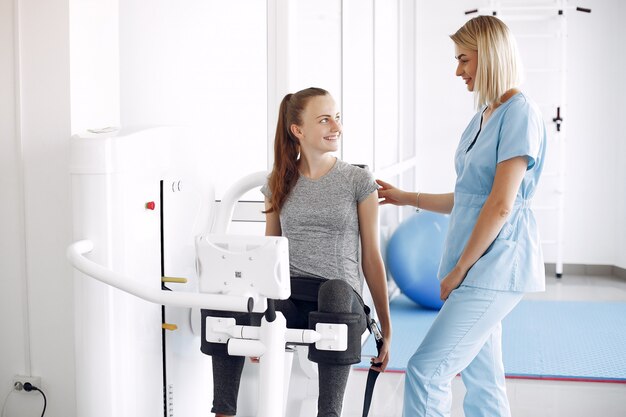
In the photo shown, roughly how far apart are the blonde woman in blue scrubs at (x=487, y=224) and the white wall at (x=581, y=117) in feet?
15.2

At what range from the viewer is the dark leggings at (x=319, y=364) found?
2.31 m

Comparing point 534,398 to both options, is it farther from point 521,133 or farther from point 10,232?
point 10,232

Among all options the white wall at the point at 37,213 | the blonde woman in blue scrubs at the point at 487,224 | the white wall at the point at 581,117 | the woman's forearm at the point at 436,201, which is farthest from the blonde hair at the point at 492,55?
the white wall at the point at 581,117

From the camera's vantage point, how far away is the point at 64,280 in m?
2.81

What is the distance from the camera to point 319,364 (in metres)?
2.34

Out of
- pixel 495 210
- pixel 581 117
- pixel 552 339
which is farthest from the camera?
pixel 581 117

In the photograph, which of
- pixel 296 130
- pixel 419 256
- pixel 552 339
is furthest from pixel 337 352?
pixel 419 256

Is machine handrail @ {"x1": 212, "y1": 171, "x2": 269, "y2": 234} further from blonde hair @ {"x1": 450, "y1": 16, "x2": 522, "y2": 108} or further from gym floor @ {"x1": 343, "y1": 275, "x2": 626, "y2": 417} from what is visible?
gym floor @ {"x1": 343, "y1": 275, "x2": 626, "y2": 417}

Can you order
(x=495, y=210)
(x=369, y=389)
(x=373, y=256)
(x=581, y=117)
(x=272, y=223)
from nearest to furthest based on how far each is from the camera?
(x=495, y=210) < (x=369, y=389) < (x=373, y=256) < (x=272, y=223) < (x=581, y=117)

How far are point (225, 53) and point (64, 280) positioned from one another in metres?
1.13

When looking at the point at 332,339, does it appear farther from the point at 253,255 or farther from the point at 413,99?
the point at 413,99

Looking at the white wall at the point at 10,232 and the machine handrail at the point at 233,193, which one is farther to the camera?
the white wall at the point at 10,232

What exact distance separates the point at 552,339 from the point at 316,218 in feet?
8.01

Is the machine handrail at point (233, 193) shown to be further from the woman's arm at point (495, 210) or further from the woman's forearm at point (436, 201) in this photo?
the woman's arm at point (495, 210)
